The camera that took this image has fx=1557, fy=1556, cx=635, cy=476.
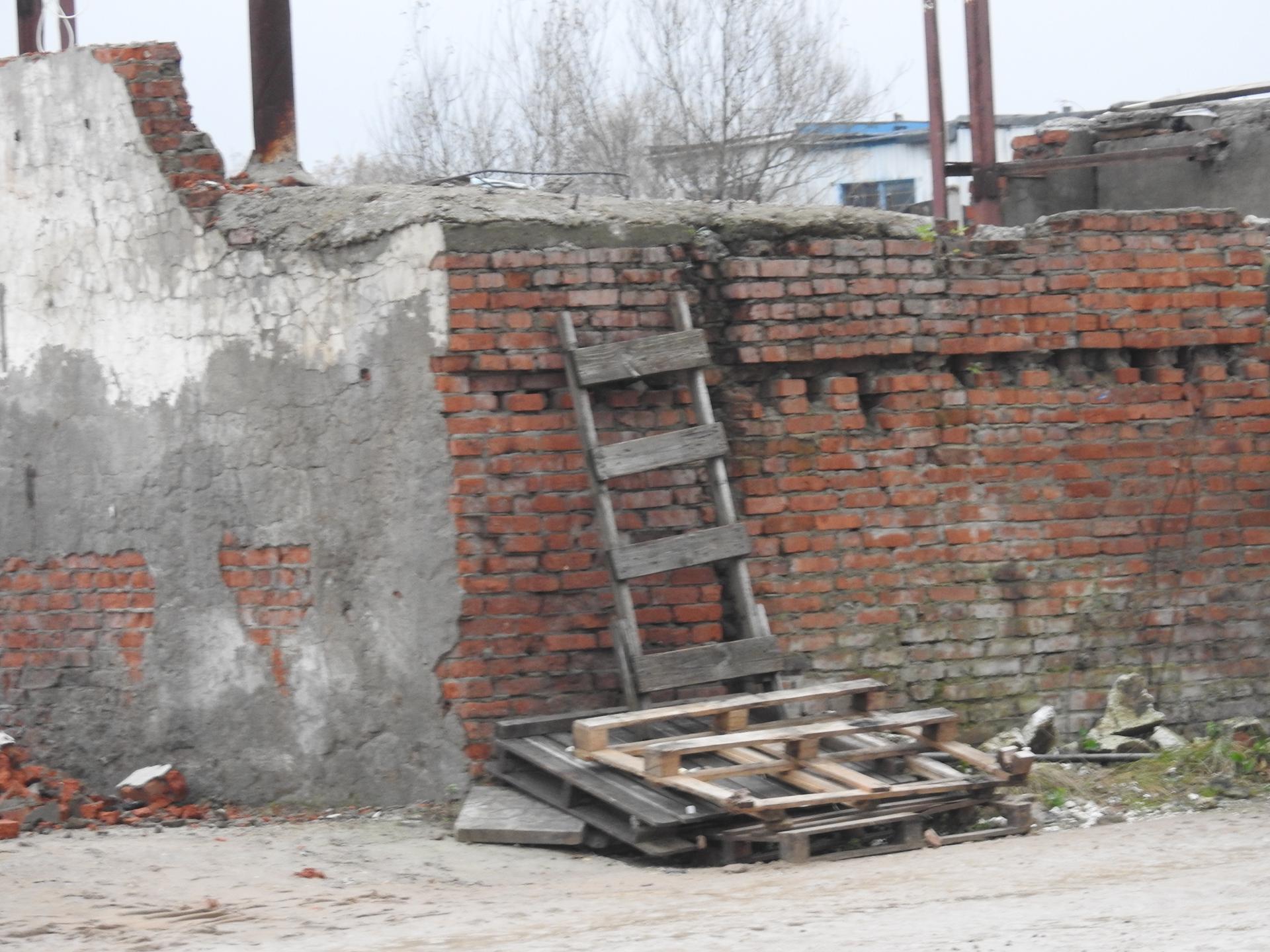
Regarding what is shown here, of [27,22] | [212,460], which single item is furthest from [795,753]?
[27,22]

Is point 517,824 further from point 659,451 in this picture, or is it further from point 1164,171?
point 1164,171

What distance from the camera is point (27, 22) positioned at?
9.38 m

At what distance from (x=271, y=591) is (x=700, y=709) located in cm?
180

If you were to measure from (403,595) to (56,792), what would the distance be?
1.69 metres

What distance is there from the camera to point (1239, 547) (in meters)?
6.43

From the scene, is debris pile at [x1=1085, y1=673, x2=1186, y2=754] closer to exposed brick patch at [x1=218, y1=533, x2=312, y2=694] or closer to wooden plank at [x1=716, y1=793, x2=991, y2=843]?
wooden plank at [x1=716, y1=793, x2=991, y2=843]

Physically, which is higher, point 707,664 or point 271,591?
point 271,591

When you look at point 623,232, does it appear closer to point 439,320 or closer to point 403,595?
point 439,320

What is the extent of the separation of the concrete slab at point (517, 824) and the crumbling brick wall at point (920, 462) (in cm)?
31

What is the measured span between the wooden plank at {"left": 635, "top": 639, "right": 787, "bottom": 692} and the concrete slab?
536 millimetres

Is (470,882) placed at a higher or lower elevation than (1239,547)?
lower

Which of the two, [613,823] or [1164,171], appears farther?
[1164,171]

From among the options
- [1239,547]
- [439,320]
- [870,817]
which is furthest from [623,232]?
[1239,547]

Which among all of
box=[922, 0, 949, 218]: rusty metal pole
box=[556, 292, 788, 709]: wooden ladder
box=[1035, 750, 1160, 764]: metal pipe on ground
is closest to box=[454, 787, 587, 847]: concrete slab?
box=[556, 292, 788, 709]: wooden ladder
